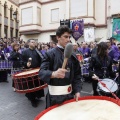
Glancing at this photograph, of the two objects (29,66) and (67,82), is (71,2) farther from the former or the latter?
(67,82)

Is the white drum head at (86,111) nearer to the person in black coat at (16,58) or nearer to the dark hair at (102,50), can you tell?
the dark hair at (102,50)

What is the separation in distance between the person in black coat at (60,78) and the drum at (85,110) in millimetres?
126

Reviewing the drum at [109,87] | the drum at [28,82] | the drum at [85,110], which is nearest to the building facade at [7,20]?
the drum at [28,82]

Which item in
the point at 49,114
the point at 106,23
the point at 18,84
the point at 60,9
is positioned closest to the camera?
the point at 49,114

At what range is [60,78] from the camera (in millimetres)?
2836

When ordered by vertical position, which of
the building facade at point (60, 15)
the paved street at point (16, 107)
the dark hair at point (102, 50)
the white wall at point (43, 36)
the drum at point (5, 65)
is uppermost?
the building facade at point (60, 15)

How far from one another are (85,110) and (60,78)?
501 mm

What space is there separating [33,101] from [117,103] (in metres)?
4.09

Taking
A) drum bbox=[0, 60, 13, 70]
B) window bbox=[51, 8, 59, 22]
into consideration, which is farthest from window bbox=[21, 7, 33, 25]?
drum bbox=[0, 60, 13, 70]

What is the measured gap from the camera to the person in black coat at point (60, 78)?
281cm

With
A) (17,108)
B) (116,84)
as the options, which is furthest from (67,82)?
(17,108)

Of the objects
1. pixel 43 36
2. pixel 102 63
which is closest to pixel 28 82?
pixel 102 63

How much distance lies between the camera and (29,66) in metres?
6.55

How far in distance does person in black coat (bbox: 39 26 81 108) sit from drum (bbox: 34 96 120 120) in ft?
0.41
